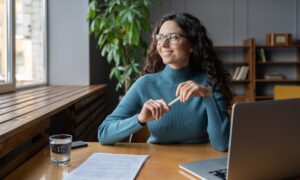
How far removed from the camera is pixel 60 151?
3.46 feet

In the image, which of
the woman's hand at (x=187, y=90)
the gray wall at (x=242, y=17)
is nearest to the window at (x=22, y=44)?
the woman's hand at (x=187, y=90)

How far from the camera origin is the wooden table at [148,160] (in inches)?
37.5

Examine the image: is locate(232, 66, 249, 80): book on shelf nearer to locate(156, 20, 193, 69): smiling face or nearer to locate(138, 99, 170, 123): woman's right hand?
locate(156, 20, 193, 69): smiling face

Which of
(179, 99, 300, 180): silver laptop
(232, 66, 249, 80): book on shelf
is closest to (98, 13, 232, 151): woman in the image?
(179, 99, 300, 180): silver laptop

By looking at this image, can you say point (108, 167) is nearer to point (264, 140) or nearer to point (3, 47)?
point (264, 140)

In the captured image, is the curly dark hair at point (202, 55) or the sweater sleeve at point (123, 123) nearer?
the sweater sleeve at point (123, 123)

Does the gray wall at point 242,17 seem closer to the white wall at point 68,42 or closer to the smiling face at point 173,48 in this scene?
the white wall at point 68,42

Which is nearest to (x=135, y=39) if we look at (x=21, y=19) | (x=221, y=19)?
(x=21, y=19)

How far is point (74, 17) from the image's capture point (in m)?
3.21

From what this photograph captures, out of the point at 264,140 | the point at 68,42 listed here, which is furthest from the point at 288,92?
the point at 68,42

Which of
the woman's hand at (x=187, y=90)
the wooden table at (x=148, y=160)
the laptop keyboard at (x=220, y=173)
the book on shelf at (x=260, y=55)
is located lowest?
the wooden table at (x=148, y=160)

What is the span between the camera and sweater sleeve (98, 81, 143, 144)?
129 centimetres

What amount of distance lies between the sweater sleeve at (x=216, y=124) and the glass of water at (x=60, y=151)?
57 cm

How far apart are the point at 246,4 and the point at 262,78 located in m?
1.17
